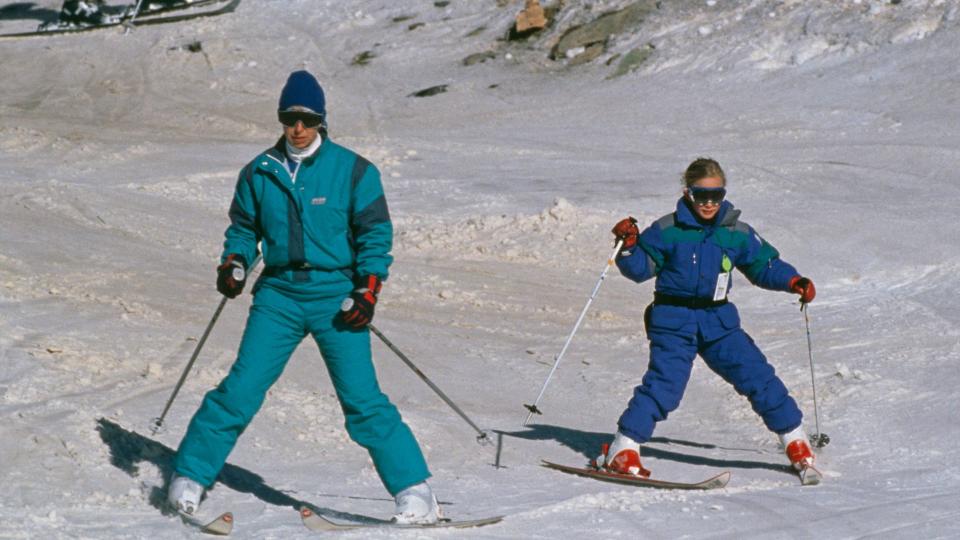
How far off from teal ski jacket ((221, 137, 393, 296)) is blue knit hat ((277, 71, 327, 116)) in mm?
151

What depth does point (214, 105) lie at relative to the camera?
21.9 m

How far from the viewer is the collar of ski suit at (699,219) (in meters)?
7.43

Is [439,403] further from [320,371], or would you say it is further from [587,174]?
[587,174]

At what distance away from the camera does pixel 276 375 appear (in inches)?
242

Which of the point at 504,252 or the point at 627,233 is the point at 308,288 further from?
the point at 504,252

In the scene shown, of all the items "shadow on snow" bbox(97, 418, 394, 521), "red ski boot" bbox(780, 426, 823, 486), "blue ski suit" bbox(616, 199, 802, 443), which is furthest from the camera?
"red ski boot" bbox(780, 426, 823, 486)

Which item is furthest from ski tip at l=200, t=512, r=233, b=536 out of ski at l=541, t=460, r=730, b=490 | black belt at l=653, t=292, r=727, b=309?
black belt at l=653, t=292, r=727, b=309

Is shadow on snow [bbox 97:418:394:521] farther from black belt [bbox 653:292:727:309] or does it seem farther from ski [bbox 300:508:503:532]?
black belt [bbox 653:292:727:309]

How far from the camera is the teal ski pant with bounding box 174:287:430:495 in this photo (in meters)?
6.02

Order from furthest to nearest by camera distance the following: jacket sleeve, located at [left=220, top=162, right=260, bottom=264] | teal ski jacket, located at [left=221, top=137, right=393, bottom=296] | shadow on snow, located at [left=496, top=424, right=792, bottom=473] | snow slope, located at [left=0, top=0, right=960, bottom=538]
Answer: shadow on snow, located at [left=496, top=424, right=792, bottom=473]
snow slope, located at [left=0, top=0, right=960, bottom=538]
jacket sleeve, located at [left=220, top=162, right=260, bottom=264]
teal ski jacket, located at [left=221, top=137, right=393, bottom=296]

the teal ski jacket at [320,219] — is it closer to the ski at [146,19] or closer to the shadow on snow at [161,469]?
the shadow on snow at [161,469]

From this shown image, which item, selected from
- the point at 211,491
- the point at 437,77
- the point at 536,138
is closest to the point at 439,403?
the point at 211,491

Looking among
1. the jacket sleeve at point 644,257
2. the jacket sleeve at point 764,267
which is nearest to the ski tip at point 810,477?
the jacket sleeve at point 764,267

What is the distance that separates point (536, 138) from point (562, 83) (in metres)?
3.45
